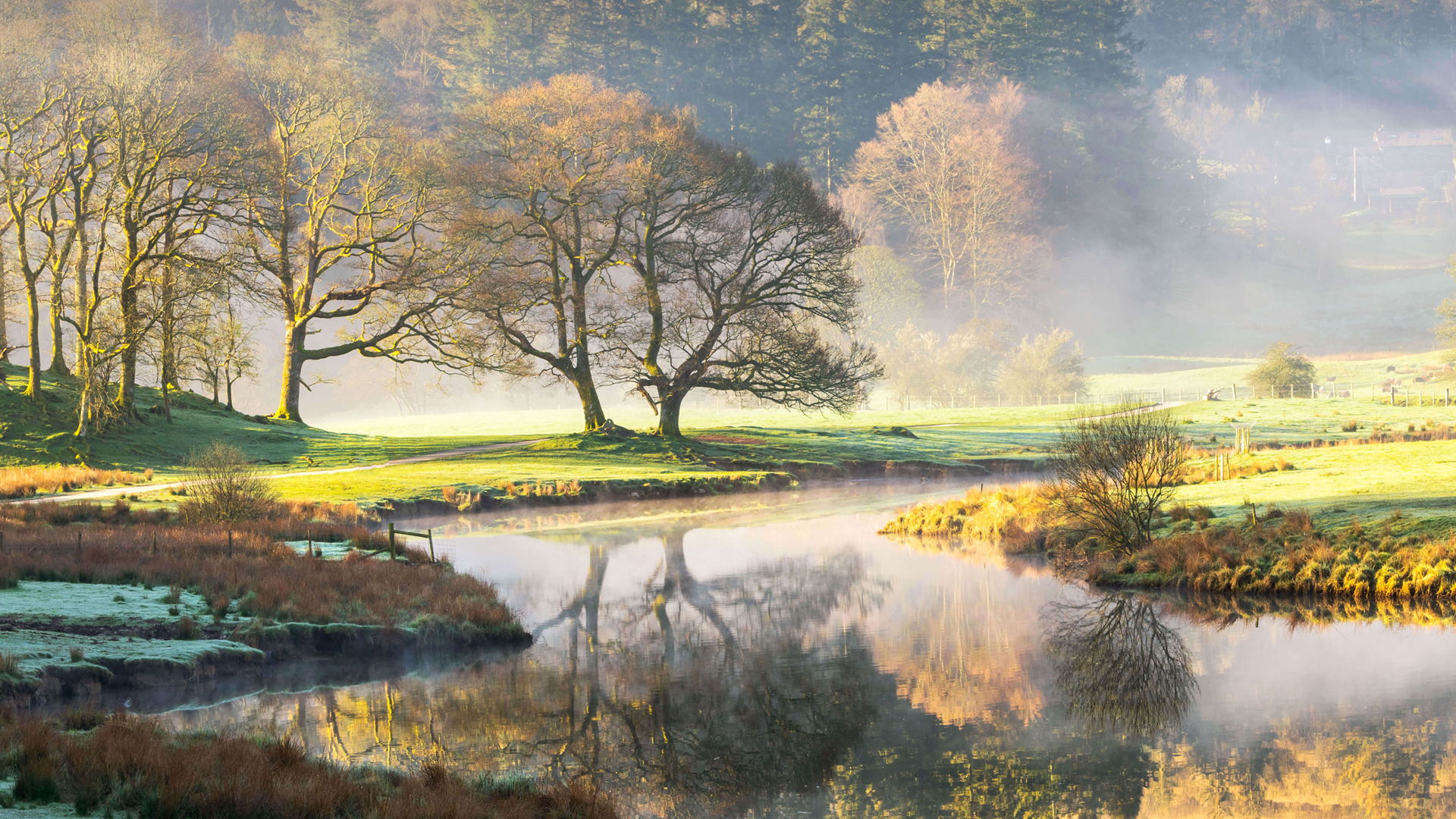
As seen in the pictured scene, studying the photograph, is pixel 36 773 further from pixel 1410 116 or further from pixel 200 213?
pixel 1410 116

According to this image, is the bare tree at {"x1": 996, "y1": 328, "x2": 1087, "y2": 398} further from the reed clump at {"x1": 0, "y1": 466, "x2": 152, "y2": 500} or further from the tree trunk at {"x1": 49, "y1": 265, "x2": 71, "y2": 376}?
the reed clump at {"x1": 0, "y1": 466, "x2": 152, "y2": 500}

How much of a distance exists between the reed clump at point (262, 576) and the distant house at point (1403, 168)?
163231 mm

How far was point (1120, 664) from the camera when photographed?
17375mm

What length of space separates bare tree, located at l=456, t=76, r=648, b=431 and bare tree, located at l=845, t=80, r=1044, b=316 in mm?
48125

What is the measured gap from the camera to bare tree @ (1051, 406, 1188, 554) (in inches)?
1004

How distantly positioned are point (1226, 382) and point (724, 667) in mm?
80973

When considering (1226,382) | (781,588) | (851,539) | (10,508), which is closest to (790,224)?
(851,539)

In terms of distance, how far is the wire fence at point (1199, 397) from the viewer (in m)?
66.6

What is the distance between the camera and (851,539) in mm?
32844

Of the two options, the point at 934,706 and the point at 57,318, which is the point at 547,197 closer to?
the point at 57,318

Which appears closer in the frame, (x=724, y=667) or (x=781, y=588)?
(x=724, y=667)

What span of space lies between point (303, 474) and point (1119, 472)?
94.8 feet

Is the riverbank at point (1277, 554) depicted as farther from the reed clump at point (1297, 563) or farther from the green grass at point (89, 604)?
the green grass at point (89, 604)

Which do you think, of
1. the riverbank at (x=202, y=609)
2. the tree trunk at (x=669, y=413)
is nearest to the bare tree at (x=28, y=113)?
the riverbank at (x=202, y=609)
